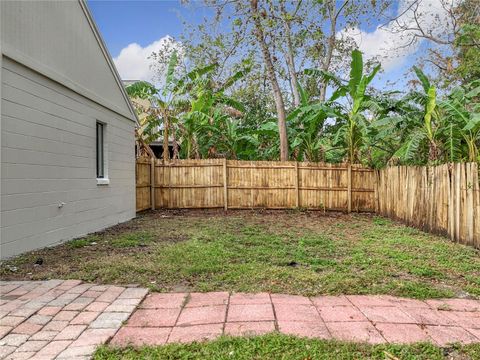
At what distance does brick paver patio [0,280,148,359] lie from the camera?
262cm

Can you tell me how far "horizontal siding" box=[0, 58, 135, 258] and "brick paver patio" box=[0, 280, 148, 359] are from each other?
163cm

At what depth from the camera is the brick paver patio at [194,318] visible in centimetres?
277

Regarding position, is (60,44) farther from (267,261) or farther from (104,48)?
(267,261)

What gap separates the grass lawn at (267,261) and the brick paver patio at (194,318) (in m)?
0.33

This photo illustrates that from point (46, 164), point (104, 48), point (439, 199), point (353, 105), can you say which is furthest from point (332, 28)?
point (46, 164)

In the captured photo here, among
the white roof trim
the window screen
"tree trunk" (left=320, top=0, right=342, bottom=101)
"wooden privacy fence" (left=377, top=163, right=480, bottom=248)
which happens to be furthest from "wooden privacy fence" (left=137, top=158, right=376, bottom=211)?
"tree trunk" (left=320, top=0, right=342, bottom=101)

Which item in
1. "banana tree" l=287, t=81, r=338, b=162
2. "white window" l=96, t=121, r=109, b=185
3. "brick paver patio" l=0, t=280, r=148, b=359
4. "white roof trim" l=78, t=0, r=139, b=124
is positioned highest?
"white roof trim" l=78, t=0, r=139, b=124

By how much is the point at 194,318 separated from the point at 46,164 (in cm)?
426

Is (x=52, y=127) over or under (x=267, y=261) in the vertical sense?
over

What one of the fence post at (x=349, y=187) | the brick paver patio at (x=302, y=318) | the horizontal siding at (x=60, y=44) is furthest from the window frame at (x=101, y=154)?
the fence post at (x=349, y=187)

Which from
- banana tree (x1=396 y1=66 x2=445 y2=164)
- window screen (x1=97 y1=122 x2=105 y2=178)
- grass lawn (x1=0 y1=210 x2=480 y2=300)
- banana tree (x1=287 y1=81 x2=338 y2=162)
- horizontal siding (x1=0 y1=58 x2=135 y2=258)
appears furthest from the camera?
banana tree (x1=287 y1=81 x2=338 y2=162)

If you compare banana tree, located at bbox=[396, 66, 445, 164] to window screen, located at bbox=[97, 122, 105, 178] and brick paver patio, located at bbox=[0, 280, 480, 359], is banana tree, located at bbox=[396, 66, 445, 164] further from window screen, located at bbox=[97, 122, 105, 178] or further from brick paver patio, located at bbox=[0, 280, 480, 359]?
window screen, located at bbox=[97, 122, 105, 178]

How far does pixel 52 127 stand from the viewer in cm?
631

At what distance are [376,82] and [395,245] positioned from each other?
1453 centimetres
